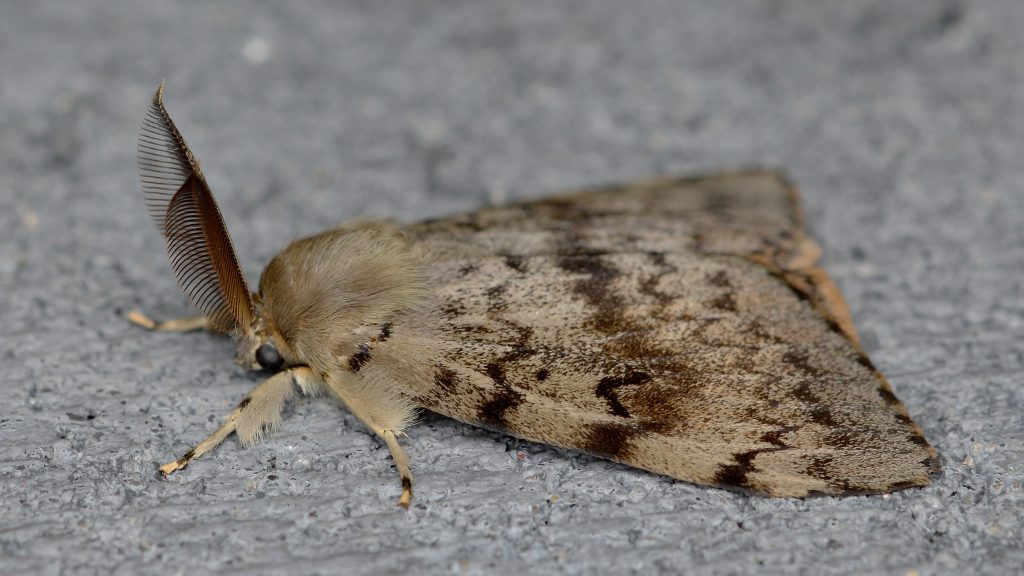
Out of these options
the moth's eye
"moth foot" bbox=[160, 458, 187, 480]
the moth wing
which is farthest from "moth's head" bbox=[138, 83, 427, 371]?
"moth foot" bbox=[160, 458, 187, 480]

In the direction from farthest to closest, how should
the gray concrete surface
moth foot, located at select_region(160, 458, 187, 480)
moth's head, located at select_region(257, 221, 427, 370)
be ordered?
moth's head, located at select_region(257, 221, 427, 370), moth foot, located at select_region(160, 458, 187, 480), the gray concrete surface

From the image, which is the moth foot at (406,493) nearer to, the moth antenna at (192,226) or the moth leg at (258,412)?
the moth leg at (258,412)

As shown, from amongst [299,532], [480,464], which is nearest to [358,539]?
[299,532]

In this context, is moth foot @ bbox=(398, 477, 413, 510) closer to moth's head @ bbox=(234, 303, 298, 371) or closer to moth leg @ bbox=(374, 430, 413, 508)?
moth leg @ bbox=(374, 430, 413, 508)

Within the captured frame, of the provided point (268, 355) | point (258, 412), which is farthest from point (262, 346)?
point (258, 412)

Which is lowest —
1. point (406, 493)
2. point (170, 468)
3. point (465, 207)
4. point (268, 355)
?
point (406, 493)

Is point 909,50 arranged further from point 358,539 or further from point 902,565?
point 358,539

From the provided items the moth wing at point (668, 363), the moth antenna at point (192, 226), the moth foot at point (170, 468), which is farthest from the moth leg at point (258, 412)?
the moth wing at point (668, 363)

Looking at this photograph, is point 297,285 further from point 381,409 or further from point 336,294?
point 381,409
